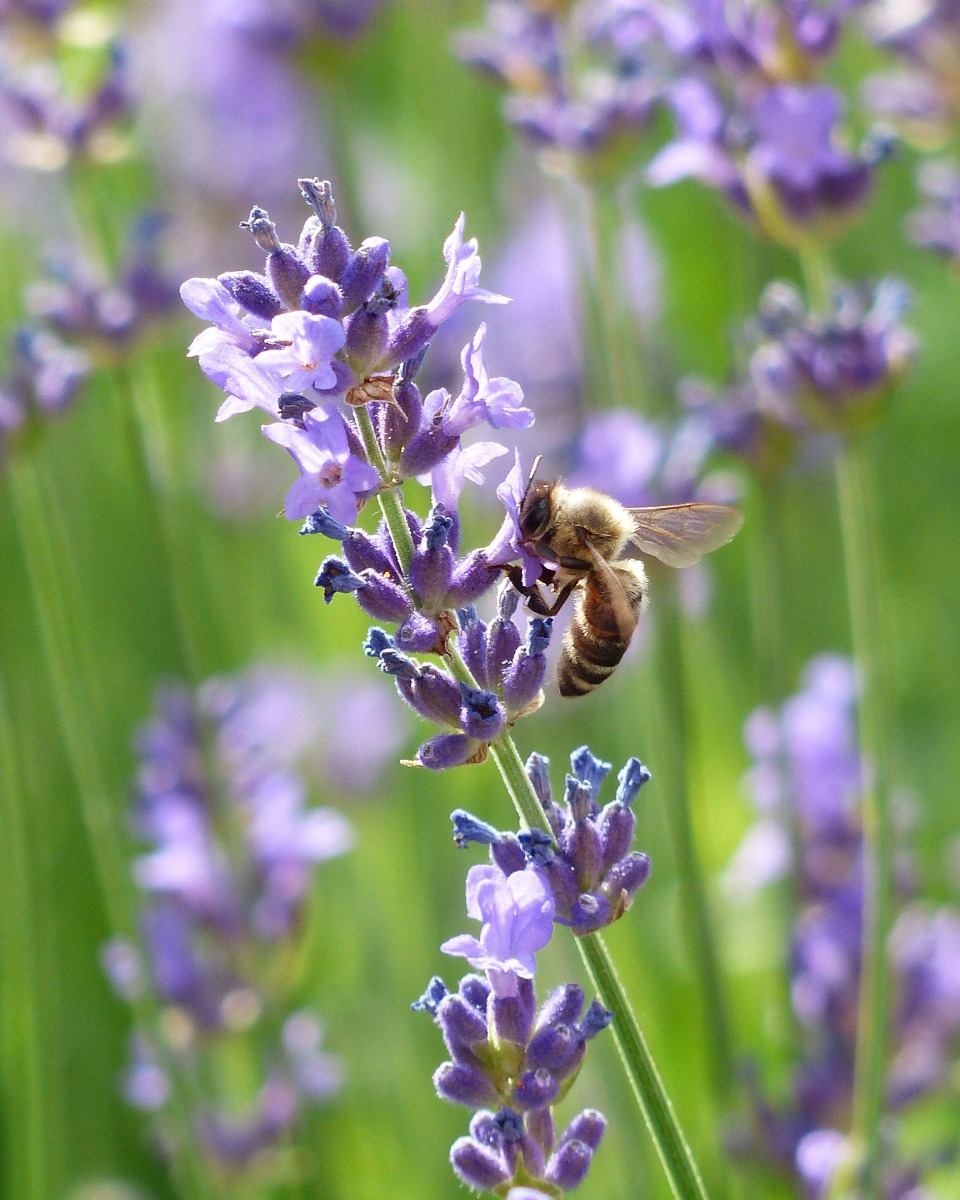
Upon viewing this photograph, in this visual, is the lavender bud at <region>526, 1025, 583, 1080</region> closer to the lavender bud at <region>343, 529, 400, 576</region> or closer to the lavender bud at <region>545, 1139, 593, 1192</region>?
the lavender bud at <region>545, 1139, 593, 1192</region>

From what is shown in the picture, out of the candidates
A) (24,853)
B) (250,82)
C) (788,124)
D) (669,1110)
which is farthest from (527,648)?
(250,82)

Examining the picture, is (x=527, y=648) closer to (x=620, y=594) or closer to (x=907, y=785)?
(x=620, y=594)

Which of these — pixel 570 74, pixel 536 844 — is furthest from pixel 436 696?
pixel 570 74

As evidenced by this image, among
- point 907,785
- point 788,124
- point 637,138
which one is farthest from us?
point 907,785

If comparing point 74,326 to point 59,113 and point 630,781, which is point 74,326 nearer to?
point 59,113

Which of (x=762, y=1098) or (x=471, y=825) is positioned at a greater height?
(x=471, y=825)

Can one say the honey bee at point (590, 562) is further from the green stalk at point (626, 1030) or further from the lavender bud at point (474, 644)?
the green stalk at point (626, 1030)
